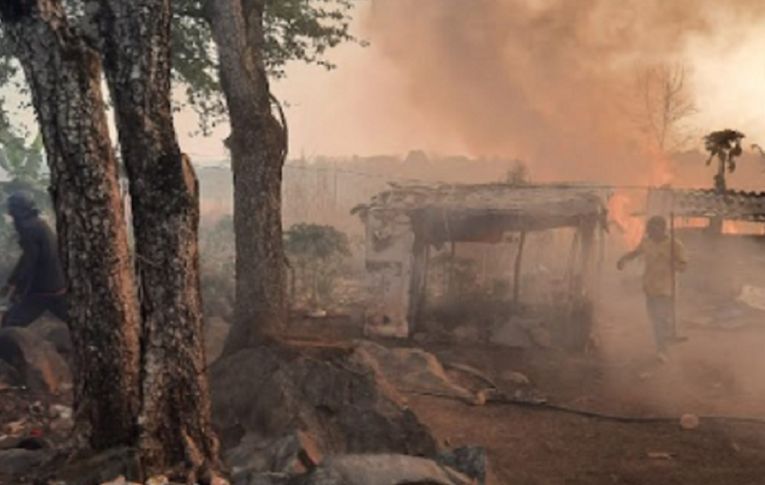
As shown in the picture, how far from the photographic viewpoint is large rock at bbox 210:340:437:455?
7035 mm

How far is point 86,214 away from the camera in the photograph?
4992 millimetres

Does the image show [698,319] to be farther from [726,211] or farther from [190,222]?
[190,222]

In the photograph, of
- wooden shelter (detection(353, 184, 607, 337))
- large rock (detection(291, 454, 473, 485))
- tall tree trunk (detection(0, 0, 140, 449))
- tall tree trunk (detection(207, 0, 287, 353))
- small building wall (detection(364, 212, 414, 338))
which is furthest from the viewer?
small building wall (detection(364, 212, 414, 338))

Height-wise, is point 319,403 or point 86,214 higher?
point 86,214

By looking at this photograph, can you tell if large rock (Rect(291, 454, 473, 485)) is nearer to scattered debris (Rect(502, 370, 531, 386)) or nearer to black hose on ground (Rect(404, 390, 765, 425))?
black hose on ground (Rect(404, 390, 765, 425))

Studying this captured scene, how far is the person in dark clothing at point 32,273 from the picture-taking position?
9.49m

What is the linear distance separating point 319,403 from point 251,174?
360 centimetres

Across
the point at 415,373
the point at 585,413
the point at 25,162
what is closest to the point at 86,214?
the point at 415,373

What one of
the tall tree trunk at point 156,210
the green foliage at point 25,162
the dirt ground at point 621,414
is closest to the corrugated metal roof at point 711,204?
the dirt ground at point 621,414

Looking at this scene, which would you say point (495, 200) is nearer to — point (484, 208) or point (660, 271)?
point (484, 208)

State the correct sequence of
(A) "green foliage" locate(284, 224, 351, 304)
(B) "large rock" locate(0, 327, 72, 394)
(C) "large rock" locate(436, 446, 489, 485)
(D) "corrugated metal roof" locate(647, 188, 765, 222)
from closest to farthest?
(C) "large rock" locate(436, 446, 489, 485) → (B) "large rock" locate(0, 327, 72, 394) → (D) "corrugated metal roof" locate(647, 188, 765, 222) → (A) "green foliage" locate(284, 224, 351, 304)

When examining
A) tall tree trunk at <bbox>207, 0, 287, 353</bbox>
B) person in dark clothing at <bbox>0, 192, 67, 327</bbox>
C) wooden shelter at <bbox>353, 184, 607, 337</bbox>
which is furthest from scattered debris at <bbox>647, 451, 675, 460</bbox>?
person in dark clothing at <bbox>0, 192, 67, 327</bbox>

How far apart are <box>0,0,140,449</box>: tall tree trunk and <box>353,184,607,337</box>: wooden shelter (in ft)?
31.8

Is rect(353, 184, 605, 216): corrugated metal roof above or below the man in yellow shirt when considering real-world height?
above
